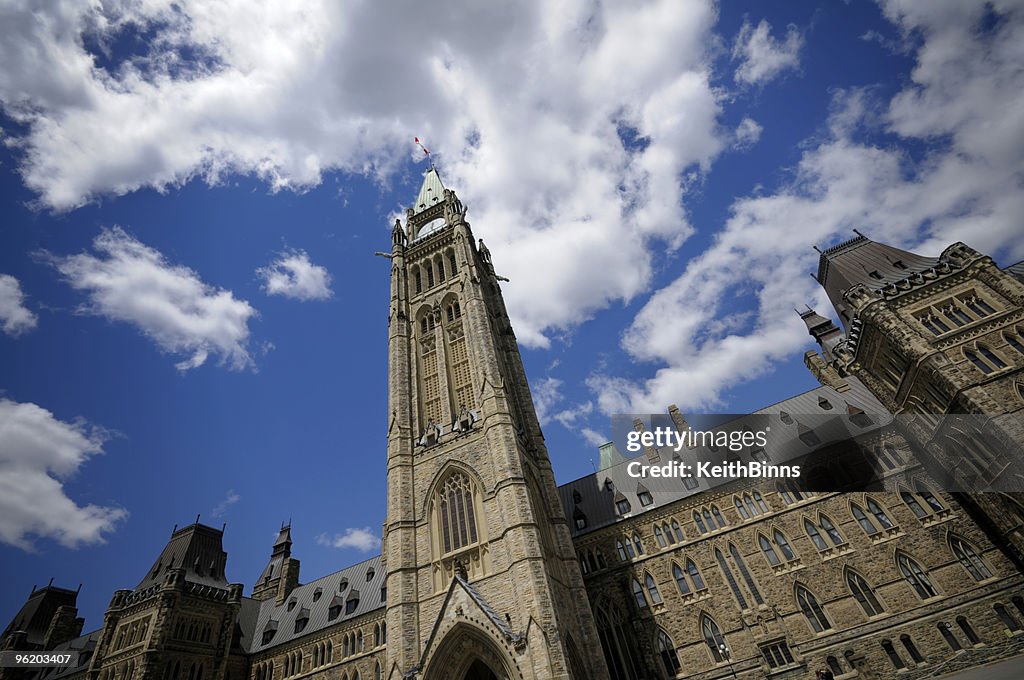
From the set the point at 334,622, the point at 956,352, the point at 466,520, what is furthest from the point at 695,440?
the point at 334,622

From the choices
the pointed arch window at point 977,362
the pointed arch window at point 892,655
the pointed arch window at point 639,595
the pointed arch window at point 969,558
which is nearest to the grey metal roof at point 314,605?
the pointed arch window at point 639,595

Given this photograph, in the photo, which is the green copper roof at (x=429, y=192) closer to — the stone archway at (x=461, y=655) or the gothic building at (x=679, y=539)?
the gothic building at (x=679, y=539)

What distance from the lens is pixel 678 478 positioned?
107 ft

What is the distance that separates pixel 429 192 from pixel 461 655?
38902 millimetres

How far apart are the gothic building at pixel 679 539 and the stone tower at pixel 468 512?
10 cm

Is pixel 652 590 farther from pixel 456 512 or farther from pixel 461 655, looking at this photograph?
pixel 461 655

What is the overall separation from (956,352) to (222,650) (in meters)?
46.4

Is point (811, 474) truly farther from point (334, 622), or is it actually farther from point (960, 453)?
point (334, 622)

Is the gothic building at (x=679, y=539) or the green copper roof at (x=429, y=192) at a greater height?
the green copper roof at (x=429, y=192)

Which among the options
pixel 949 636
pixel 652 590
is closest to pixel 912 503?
pixel 949 636

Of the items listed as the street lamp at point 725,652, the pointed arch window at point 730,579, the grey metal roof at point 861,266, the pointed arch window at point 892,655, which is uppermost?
the grey metal roof at point 861,266

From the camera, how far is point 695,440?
36281mm

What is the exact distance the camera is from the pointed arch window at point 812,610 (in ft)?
80.5

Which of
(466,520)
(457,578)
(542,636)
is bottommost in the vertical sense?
(542,636)
